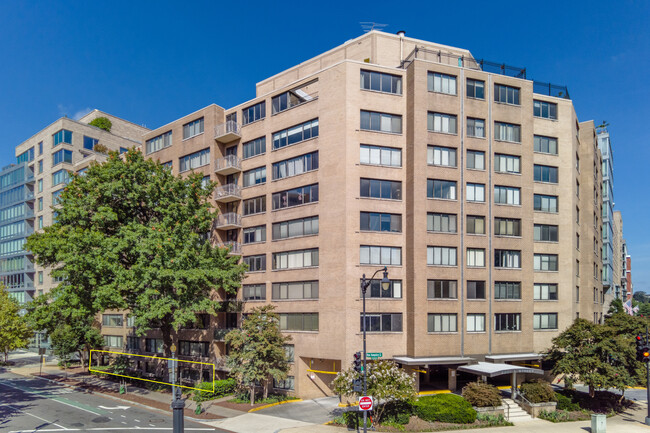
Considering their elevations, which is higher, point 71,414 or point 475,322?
point 475,322

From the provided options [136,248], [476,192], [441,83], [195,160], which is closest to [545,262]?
[476,192]

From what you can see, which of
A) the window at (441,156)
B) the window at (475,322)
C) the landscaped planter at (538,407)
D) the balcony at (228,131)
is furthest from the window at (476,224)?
the balcony at (228,131)

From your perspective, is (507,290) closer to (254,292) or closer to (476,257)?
(476,257)

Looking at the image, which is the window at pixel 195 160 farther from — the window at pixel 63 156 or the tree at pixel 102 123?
the tree at pixel 102 123

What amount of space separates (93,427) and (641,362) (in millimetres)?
37106

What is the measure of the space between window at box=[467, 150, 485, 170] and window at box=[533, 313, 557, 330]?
1419 centimetres

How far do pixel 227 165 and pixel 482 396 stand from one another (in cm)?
3017

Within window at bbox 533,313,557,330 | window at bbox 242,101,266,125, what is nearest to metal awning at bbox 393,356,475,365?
window at bbox 533,313,557,330

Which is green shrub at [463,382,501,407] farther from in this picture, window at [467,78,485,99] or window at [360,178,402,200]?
window at [467,78,485,99]

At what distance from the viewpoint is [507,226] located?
38.7 m

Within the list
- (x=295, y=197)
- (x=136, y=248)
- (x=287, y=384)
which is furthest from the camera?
(x=295, y=197)

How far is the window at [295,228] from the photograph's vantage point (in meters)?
38.0

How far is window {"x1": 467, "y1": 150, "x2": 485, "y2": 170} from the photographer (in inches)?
1497

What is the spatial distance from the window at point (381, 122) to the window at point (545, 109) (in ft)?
45.3
